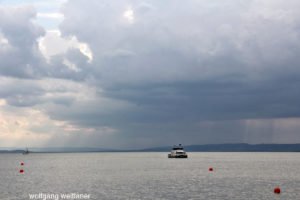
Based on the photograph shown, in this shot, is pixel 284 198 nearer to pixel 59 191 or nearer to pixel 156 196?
pixel 156 196

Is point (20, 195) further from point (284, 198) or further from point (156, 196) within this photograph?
point (284, 198)

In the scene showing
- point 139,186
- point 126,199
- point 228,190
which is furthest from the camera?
point 139,186

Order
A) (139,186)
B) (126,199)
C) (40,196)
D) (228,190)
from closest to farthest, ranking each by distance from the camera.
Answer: (126,199) → (40,196) → (228,190) → (139,186)

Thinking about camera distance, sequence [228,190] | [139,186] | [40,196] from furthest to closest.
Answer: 1. [139,186]
2. [228,190]
3. [40,196]

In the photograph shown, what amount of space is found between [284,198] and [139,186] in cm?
3267

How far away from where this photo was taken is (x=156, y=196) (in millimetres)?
75375

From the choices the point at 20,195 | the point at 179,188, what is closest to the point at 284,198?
the point at 179,188

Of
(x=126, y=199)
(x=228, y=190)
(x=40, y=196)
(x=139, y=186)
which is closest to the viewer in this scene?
(x=126, y=199)

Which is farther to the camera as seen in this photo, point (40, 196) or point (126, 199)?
point (40, 196)

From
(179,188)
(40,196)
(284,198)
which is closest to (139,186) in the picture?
(179,188)

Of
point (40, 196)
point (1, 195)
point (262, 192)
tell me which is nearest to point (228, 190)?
point (262, 192)

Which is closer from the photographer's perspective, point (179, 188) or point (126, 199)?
point (126, 199)

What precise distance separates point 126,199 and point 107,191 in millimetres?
12513

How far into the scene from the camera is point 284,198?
243ft
